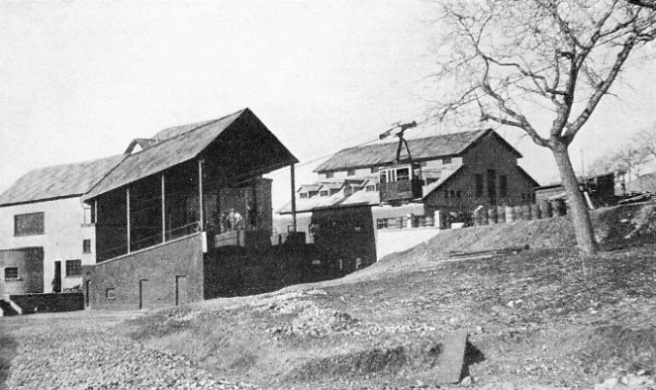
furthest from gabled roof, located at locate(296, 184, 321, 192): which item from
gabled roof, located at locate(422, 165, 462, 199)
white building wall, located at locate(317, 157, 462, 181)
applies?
gabled roof, located at locate(422, 165, 462, 199)

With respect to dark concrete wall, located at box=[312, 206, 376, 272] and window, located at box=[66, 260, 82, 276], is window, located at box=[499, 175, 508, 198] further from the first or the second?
window, located at box=[66, 260, 82, 276]

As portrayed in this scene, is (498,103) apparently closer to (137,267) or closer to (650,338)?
(650,338)

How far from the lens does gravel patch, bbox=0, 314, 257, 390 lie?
1215 centimetres

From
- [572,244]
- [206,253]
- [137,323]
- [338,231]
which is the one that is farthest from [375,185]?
[137,323]

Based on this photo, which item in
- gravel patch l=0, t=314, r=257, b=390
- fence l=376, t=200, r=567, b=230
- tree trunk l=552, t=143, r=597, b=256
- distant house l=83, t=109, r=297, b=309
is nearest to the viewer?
gravel patch l=0, t=314, r=257, b=390

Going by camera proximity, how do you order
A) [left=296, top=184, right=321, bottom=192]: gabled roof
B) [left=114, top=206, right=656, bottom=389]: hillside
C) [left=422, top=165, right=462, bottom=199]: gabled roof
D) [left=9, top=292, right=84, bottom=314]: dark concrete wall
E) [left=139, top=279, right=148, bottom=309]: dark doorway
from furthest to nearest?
[left=296, top=184, right=321, bottom=192]: gabled roof < [left=422, top=165, right=462, bottom=199]: gabled roof < [left=9, top=292, right=84, bottom=314]: dark concrete wall < [left=139, top=279, right=148, bottom=309]: dark doorway < [left=114, top=206, right=656, bottom=389]: hillside

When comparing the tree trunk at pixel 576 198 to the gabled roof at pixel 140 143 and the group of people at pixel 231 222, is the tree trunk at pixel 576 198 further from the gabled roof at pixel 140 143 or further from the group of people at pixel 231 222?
the gabled roof at pixel 140 143

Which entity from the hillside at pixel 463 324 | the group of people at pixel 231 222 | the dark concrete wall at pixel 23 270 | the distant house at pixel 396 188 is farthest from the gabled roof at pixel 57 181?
the hillside at pixel 463 324

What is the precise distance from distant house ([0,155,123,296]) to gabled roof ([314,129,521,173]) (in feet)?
59.5

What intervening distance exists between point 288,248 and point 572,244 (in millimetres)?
15688

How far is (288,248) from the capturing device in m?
34.1

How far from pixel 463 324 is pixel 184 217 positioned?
28.9 meters

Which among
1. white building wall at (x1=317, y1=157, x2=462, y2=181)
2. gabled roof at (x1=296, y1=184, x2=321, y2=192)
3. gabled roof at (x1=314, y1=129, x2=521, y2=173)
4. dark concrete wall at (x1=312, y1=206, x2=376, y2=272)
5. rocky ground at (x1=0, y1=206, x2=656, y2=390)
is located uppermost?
gabled roof at (x1=314, y1=129, x2=521, y2=173)

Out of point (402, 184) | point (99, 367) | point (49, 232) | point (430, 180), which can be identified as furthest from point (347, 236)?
point (99, 367)
